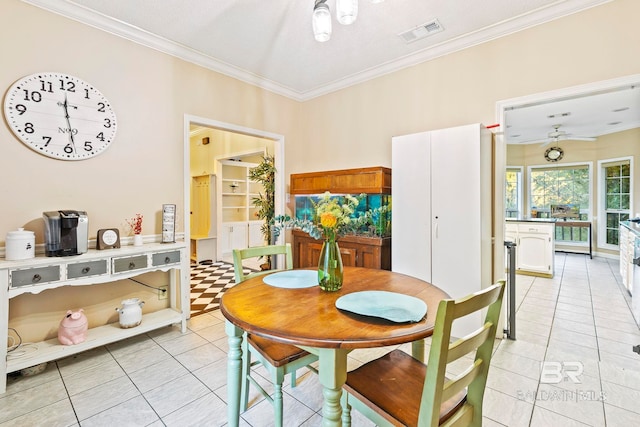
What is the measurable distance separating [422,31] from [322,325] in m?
2.84

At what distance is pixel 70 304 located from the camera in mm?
2459

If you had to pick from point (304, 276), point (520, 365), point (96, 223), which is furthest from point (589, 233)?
point (96, 223)

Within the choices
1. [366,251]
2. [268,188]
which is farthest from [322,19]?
[268,188]

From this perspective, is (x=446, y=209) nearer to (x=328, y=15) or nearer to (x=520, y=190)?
(x=328, y=15)

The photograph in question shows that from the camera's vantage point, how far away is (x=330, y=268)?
1.53 metres

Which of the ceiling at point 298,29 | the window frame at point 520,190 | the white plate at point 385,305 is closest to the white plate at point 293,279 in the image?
the white plate at point 385,305

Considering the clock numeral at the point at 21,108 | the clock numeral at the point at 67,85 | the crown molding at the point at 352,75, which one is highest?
the crown molding at the point at 352,75

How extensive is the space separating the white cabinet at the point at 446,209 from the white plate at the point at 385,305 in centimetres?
135

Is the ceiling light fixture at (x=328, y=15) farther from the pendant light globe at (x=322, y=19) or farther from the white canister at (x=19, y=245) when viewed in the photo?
the white canister at (x=19, y=245)

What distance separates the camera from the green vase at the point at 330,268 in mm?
1524

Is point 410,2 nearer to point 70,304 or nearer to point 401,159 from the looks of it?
point 401,159

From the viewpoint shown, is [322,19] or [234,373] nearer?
[234,373]

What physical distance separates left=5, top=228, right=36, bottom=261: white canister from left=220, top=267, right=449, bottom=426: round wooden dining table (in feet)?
5.55

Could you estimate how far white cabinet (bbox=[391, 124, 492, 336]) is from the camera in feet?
8.02
